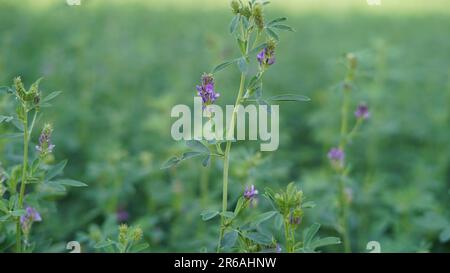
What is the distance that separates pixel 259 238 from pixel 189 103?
2.93 meters

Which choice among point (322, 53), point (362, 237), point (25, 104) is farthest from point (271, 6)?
point (25, 104)

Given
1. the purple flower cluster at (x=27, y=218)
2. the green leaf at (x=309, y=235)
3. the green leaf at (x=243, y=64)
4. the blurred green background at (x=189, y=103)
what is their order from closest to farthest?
the green leaf at (x=243, y=64) → the green leaf at (x=309, y=235) → the purple flower cluster at (x=27, y=218) → the blurred green background at (x=189, y=103)

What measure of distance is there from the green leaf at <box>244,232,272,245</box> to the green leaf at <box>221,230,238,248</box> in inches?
1.5

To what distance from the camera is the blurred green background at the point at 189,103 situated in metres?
3.15

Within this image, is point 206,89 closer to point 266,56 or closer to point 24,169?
point 266,56

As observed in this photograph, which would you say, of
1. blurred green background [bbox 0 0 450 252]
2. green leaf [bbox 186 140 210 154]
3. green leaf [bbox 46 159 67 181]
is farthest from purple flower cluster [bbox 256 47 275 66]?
green leaf [bbox 46 159 67 181]

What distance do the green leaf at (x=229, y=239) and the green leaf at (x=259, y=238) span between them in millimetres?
37

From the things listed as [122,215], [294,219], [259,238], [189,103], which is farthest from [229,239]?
[189,103]

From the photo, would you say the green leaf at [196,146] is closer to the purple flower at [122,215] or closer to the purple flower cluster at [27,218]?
the purple flower cluster at [27,218]

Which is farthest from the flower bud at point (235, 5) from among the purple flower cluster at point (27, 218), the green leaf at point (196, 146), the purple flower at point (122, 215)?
the purple flower at point (122, 215)

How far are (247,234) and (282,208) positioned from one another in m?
0.14

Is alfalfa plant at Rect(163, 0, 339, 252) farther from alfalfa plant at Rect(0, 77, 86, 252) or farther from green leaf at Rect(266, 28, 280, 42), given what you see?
alfalfa plant at Rect(0, 77, 86, 252)

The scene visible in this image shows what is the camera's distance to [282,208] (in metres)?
1.81

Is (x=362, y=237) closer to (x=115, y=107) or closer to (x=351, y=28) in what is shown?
(x=115, y=107)
